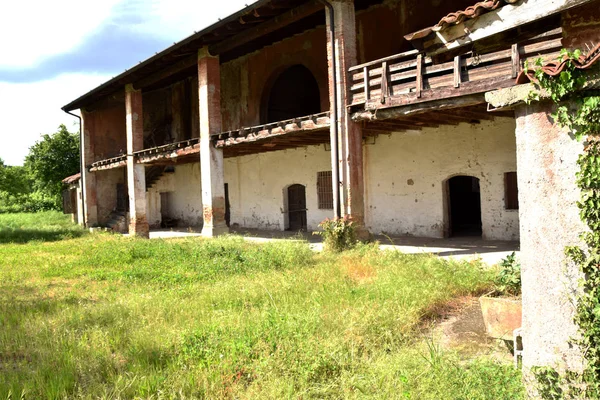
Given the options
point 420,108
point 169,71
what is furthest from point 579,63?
point 169,71

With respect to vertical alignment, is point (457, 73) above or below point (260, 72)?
below

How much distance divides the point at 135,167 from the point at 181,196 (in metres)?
5.02

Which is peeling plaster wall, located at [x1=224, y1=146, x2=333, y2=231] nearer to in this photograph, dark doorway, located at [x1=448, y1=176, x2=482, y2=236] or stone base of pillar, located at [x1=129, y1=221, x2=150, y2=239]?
stone base of pillar, located at [x1=129, y1=221, x2=150, y2=239]

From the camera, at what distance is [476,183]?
57.5ft

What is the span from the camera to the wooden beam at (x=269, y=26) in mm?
11859

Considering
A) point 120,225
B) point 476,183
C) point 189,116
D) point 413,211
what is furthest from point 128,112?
Result: point 476,183

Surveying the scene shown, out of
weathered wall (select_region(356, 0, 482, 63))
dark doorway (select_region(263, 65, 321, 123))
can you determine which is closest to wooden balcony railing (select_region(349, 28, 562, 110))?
weathered wall (select_region(356, 0, 482, 63))

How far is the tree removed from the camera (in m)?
31.9

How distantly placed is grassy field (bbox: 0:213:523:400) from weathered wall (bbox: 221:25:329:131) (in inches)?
311

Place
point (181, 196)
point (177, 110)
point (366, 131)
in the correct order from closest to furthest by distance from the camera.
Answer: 1. point (366, 131)
2. point (177, 110)
3. point (181, 196)

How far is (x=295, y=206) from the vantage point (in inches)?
746

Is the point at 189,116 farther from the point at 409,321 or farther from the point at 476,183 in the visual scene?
the point at 409,321

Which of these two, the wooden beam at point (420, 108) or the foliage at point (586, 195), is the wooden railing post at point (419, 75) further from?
the foliage at point (586, 195)

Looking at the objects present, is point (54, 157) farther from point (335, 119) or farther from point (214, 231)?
point (335, 119)
